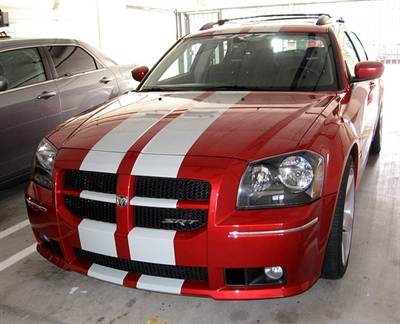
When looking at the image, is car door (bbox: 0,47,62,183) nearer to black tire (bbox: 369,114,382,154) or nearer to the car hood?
the car hood

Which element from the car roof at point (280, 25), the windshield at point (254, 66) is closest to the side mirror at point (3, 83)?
the windshield at point (254, 66)

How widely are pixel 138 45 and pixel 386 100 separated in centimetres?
511

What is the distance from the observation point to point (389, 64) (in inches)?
566

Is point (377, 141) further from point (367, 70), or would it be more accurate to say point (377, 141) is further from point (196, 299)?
point (196, 299)

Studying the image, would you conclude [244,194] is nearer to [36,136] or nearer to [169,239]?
[169,239]

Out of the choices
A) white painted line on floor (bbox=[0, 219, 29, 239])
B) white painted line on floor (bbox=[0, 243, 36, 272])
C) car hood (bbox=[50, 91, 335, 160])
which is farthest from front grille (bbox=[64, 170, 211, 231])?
white painted line on floor (bbox=[0, 219, 29, 239])

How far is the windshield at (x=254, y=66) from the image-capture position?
8.75 ft

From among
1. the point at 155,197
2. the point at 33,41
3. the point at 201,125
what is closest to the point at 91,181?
the point at 155,197

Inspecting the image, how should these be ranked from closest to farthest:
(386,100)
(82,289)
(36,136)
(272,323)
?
(272,323) < (82,289) < (36,136) < (386,100)

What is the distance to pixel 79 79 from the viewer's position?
13.8 ft

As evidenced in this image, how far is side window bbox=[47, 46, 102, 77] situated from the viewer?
4094mm

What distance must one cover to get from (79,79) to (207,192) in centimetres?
284

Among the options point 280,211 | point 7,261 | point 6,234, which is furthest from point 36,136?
point 280,211

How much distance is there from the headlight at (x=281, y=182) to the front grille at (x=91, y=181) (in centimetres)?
55
